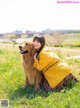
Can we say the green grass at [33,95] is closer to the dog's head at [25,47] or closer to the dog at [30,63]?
the dog at [30,63]

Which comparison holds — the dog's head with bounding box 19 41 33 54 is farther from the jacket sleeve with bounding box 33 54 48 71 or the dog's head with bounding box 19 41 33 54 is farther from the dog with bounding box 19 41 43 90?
the jacket sleeve with bounding box 33 54 48 71

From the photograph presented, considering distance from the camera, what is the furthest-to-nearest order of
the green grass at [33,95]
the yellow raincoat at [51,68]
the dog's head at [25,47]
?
the yellow raincoat at [51,68], the dog's head at [25,47], the green grass at [33,95]

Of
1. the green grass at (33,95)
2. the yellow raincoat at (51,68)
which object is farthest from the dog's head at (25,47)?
the green grass at (33,95)

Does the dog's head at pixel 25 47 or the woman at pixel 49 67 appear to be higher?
the dog's head at pixel 25 47

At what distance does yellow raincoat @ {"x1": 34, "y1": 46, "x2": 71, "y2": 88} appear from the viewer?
5.71 metres

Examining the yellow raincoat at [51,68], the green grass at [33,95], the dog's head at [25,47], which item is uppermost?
the dog's head at [25,47]

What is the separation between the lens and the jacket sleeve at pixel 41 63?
5633 millimetres

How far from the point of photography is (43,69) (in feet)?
18.8

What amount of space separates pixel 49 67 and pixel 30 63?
0.40 meters

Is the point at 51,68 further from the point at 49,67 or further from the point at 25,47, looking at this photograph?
the point at 25,47

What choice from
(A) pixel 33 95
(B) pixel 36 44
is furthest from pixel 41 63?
(A) pixel 33 95

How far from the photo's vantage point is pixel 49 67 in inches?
229

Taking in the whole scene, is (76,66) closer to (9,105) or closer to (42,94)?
(42,94)

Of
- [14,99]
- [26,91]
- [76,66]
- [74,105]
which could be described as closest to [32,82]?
[26,91]
